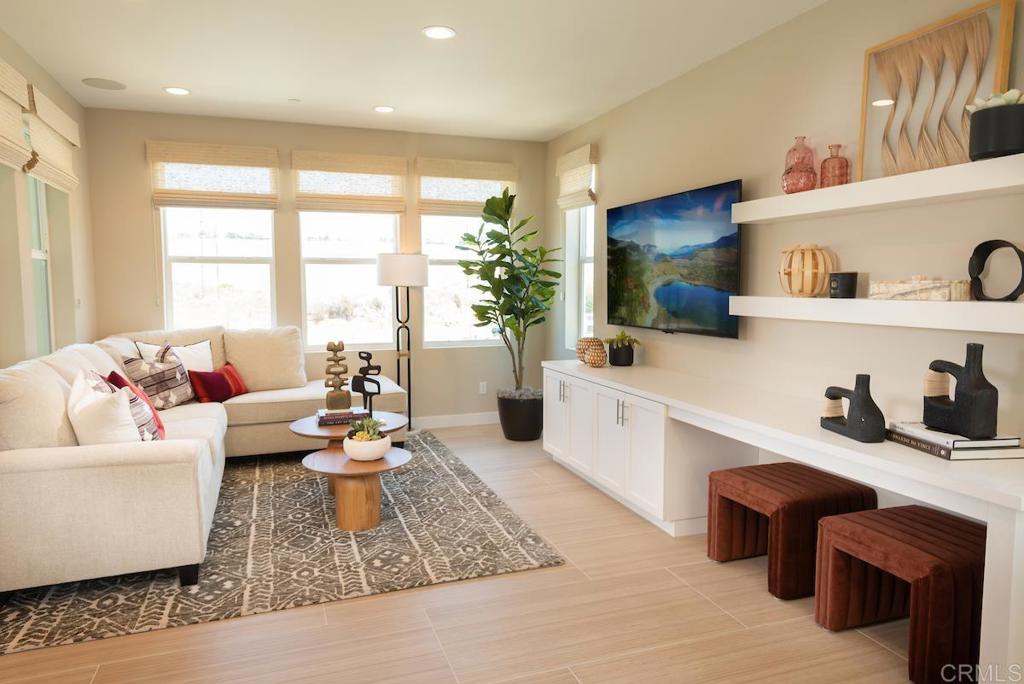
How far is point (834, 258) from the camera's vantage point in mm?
2965

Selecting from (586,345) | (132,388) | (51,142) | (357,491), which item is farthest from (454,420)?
(51,142)

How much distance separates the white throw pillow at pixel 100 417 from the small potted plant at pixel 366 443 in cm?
96

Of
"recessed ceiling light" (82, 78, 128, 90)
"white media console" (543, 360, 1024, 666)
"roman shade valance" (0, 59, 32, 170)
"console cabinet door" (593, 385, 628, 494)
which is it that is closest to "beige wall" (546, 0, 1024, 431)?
"white media console" (543, 360, 1024, 666)

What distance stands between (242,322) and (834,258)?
4455 millimetres

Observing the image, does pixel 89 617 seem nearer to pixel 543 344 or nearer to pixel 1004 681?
pixel 1004 681

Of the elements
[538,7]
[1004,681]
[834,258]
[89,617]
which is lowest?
[89,617]

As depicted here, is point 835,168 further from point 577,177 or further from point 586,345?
point 577,177

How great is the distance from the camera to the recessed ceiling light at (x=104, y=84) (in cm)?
432

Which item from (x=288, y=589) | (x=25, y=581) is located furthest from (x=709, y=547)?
(x=25, y=581)

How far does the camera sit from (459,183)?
594 cm

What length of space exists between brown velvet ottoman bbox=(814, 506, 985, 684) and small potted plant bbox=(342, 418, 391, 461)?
6.76 ft

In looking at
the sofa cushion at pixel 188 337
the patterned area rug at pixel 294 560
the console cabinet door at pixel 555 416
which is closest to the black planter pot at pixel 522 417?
the console cabinet door at pixel 555 416

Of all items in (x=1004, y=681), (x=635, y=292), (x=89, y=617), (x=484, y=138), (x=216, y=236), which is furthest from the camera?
(x=484, y=138)

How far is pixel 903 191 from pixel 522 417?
3446 millimetres
